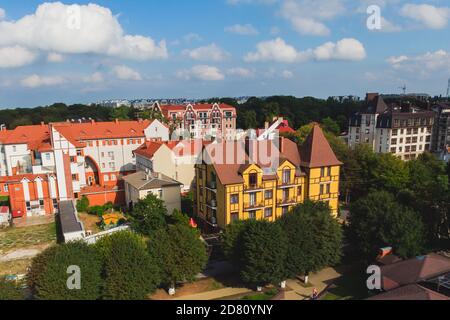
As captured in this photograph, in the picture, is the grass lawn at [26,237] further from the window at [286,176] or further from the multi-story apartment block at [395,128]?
the multi-story apartment block at [395,128]

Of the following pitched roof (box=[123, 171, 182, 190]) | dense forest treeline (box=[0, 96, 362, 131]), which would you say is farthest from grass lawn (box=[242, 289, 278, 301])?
dense forest treeline (box=[0, 96, 362, 131])

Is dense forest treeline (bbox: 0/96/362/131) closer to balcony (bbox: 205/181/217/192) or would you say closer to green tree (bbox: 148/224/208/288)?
balcony (bbox: 205/181/217/192)

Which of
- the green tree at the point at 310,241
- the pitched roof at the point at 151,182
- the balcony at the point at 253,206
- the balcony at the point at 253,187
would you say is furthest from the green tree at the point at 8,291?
the balcony at the point at 253,187

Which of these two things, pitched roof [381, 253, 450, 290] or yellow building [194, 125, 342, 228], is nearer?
pitched roof [381, 253, 450, 290]

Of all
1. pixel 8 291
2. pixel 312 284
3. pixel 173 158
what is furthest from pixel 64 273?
pixel 173 158
